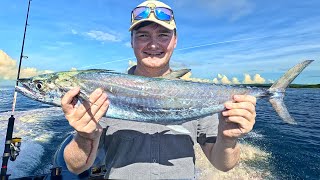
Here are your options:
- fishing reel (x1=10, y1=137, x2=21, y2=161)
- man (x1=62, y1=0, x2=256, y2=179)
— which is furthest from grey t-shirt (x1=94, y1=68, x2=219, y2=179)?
fishing reel (x1=10, y1=137, x2=21, y2=161)

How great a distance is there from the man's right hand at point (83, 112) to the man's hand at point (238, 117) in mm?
1482

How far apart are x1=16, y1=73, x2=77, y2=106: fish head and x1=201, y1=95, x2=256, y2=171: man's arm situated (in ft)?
6.15

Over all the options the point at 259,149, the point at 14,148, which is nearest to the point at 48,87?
the point at 14,148

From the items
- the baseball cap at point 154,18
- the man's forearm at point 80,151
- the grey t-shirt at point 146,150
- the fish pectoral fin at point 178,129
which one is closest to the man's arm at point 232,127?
the grey t-shirt at point 146,150

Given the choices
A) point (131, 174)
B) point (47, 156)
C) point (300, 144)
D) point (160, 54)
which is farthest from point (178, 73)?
point (300, 144)

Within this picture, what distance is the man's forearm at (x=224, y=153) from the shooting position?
337cm

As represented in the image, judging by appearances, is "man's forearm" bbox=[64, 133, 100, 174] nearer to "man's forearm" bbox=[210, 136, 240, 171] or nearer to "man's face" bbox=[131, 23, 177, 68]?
"man's face" bbox=[131, 23, 177, 68]

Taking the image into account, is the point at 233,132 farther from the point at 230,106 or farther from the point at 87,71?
the point at 87,71

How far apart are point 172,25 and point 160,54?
1.47 feet

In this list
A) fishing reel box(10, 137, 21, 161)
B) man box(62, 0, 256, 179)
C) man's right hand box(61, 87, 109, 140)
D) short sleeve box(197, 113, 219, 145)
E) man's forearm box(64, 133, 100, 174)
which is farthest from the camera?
fishing reel box(10, 137, 21, 161)

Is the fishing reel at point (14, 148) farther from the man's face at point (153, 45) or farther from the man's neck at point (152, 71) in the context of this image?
the man's face at point (153, 45)

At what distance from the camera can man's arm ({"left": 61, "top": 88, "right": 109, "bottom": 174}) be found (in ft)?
9.66

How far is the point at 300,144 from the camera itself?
14195 millimetres

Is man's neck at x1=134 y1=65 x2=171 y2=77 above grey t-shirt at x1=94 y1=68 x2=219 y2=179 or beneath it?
above
